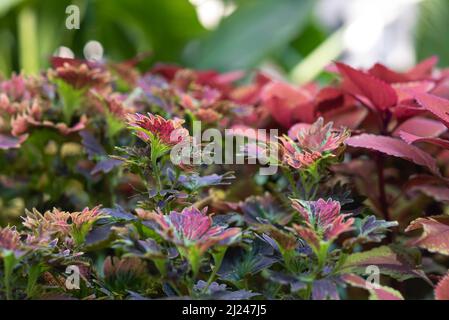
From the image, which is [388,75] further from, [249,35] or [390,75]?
[249,35]

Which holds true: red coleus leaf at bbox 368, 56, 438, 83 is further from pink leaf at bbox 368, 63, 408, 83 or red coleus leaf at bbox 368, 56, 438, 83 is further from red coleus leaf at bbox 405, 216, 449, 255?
red coleus leaf at bbox 405, 216, 449, 255

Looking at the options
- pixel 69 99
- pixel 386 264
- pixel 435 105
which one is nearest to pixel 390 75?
pixel 435 105

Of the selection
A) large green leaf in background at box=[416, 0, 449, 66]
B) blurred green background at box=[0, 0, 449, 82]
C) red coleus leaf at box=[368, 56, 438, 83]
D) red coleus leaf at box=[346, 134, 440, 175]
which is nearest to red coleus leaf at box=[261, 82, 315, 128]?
red coleus leaf at box=[368, 56, 438, 83]

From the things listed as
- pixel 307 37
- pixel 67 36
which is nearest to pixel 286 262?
pixel 67 36

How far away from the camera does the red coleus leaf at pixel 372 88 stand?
801 millimetres

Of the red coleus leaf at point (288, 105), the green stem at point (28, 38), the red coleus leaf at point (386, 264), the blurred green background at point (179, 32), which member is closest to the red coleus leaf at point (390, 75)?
the red coleus leaf at point (288, 105)

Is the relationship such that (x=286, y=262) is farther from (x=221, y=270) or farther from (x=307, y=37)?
(x=307, y=37)

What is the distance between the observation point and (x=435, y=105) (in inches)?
26.8

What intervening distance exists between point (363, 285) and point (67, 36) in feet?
5.66

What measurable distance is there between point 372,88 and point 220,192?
0.27 metres

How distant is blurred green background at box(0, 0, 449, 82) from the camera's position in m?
1.87

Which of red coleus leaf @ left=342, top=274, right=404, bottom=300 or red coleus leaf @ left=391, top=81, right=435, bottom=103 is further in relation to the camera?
red coleus leaf @ left=391, top=81, right=435, bottom=103

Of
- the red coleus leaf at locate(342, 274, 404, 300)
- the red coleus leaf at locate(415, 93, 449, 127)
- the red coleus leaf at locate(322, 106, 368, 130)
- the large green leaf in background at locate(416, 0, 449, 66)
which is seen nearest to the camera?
the red coleus leaf at locate(342, 274, 404, 300)

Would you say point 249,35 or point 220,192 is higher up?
point 249,35
